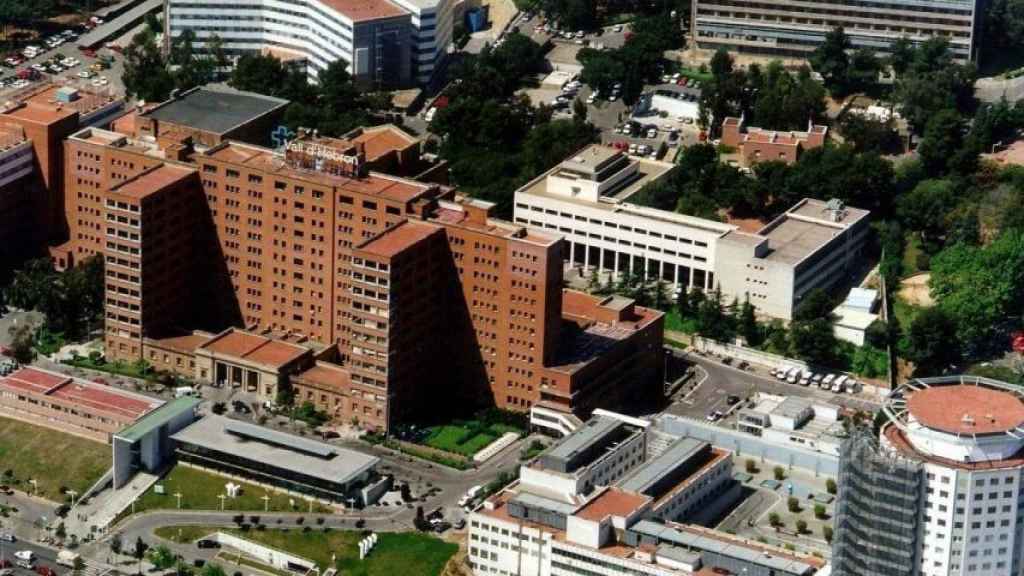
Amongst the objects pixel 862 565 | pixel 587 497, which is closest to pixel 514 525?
pixel 587 497

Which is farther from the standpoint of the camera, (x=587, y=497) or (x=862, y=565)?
(x=587, y=497)

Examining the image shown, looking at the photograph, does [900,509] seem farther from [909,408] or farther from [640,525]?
[640,525]

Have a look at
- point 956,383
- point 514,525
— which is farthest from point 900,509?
point 514,525

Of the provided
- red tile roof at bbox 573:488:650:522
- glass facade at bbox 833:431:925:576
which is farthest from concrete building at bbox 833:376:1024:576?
red tile roof at bbox 573:488:650:522

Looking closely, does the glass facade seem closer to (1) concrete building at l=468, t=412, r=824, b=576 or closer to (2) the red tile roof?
(1) concrete building at l=468, t=412, r=824, b=576

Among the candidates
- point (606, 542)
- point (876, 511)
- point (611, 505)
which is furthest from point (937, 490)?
point (611, 505)

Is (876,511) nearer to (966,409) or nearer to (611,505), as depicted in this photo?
(966,409)

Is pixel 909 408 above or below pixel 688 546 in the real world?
above
